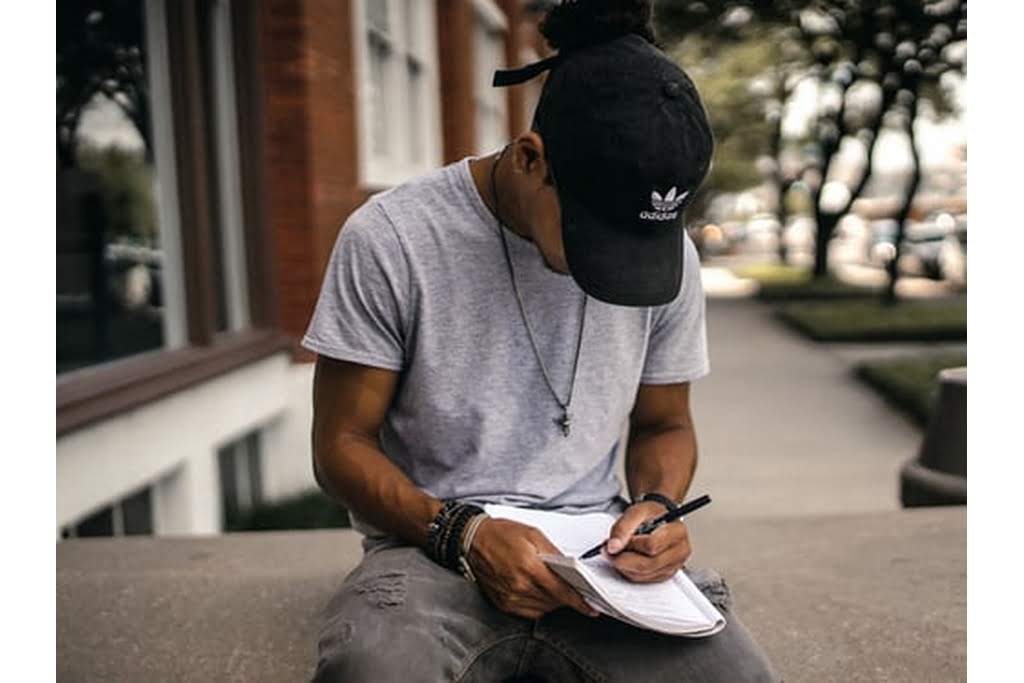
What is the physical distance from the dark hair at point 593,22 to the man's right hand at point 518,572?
945 mm

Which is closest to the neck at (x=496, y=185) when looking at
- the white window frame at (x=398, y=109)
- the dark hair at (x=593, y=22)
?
the dark hair at (x=593, y=22)

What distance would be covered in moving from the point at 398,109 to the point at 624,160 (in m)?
7.80

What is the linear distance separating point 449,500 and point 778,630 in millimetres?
1265

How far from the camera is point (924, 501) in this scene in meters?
5.41

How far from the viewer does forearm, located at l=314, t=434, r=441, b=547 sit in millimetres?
2508

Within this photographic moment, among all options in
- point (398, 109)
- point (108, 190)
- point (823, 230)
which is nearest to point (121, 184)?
point (108, 190)

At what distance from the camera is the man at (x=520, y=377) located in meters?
2.33

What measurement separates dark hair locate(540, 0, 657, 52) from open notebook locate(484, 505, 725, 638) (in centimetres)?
94

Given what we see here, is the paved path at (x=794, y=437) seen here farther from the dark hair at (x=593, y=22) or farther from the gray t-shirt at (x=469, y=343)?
the dark hair at (x=593, y=22)

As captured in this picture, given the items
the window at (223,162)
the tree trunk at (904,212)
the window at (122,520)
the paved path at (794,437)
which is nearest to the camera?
the window at (122,520)

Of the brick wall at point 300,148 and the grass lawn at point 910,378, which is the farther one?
the grass lawn at point 910,378

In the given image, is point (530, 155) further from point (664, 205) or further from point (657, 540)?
point (657, 540)

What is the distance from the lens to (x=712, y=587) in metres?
2.68

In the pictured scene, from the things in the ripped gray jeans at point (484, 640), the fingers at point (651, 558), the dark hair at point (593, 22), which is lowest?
the ripped gray jeans at point (484, 640)
